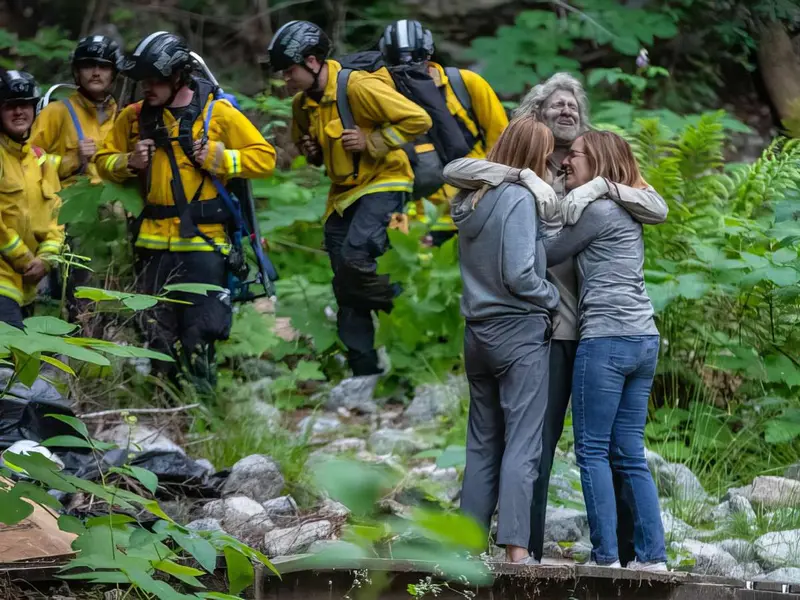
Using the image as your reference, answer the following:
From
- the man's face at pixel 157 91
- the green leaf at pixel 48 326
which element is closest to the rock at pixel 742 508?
the man's face at pixel 157 91

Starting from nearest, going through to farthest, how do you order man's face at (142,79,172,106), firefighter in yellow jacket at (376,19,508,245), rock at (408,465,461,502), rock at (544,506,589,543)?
rock at (544,506,589,543) < rock at (408,465,461,502) < man's face at (142,79,172,106) < firefighter in yellow jacket at (376,19,508,245)

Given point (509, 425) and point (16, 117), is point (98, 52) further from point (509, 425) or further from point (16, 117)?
point (509, 425)

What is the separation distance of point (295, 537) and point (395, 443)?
2.00 metres

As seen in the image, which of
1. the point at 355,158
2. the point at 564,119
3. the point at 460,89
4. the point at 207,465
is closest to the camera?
the point at 564,119

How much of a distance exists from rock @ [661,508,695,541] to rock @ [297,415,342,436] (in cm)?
234

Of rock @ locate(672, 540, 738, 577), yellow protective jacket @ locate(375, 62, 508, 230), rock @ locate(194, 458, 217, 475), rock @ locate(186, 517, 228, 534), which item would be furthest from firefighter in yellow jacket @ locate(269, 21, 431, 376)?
rock @ locate(672, 540, 738, 577)

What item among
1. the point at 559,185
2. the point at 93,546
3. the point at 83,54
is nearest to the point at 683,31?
the point at 83,54

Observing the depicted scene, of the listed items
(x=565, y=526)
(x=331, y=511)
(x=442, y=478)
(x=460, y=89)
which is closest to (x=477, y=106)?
(x=460, y=89)

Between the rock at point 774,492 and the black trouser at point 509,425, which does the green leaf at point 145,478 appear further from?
the rock at point 774,492

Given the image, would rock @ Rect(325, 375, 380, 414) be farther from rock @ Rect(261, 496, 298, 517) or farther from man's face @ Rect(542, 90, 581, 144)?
man's face @ Rect(542, 90, 581, 144)

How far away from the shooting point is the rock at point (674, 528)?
5.90 meters

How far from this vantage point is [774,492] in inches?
255

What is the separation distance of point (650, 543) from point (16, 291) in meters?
3.55

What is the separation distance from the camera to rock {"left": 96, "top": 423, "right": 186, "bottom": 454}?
6.64 meters
